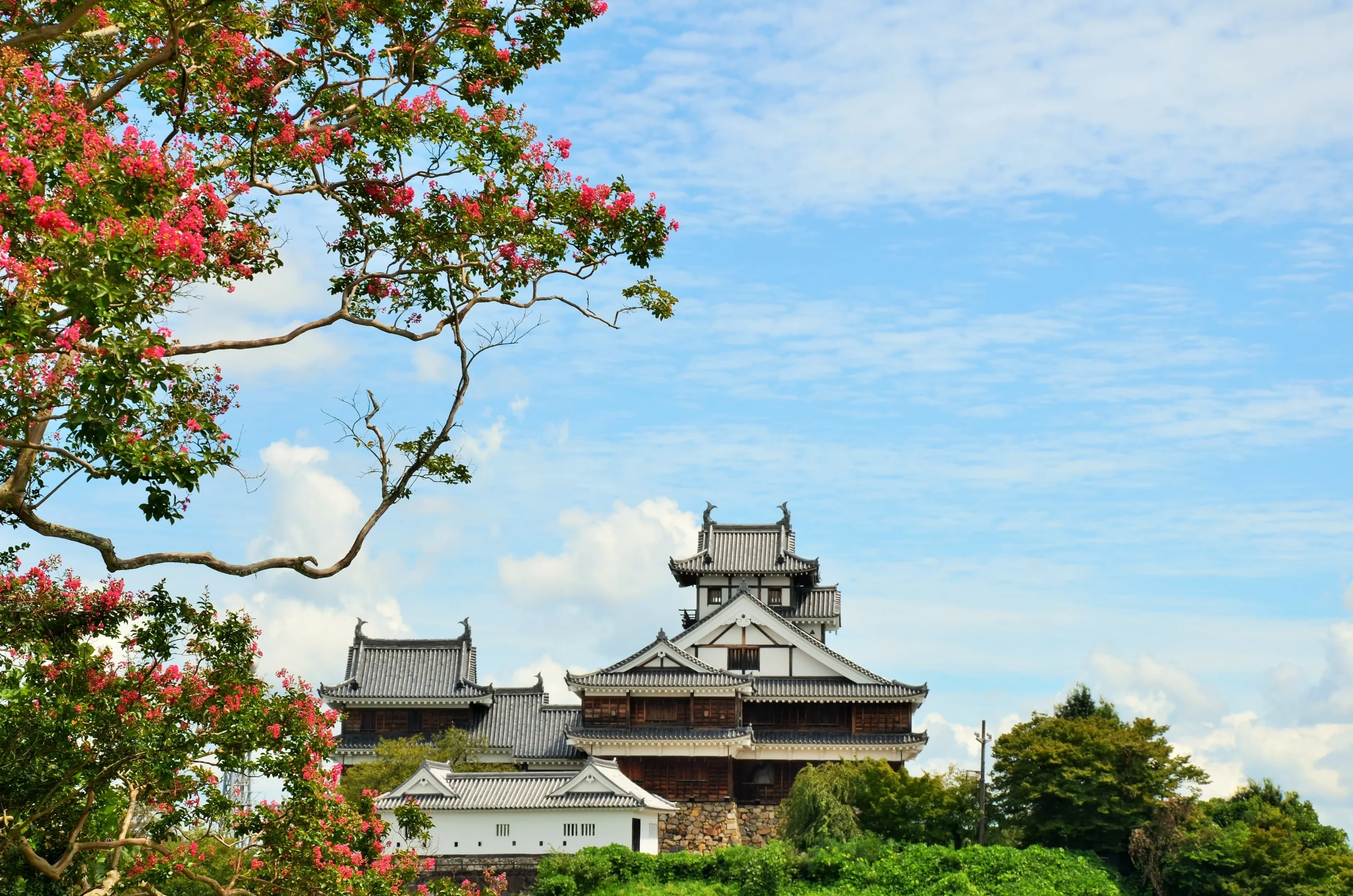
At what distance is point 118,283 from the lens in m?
8.00

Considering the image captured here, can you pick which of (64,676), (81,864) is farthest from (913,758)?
(64,676)

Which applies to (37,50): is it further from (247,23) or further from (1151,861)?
(1151,861)

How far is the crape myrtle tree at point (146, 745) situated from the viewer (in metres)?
11.7

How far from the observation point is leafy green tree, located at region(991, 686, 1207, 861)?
31.2m

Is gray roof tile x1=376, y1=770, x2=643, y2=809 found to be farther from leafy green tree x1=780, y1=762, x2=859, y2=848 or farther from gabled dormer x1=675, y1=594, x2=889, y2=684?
gabled dormer x1=675, y1=594, x2=889, y2=684

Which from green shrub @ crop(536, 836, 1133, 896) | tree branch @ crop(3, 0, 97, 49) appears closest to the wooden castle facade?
green shrub @ crop(536, 836, 1133, 896)

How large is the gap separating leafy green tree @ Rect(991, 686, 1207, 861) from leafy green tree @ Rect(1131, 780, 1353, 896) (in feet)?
1.86

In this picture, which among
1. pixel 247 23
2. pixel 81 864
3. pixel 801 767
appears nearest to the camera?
pixel 247 23

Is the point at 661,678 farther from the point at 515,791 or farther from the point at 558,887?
the point at 558,887

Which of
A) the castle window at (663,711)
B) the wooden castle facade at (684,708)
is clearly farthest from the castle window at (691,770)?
the castle window at (663,711)

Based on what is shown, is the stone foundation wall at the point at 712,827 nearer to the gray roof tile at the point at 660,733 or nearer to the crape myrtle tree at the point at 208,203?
the gray roof tile at the point at 660,733

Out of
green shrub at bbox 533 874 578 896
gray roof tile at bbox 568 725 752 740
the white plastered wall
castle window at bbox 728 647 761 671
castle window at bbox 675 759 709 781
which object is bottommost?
green shrub at bbox 533 874 578 896

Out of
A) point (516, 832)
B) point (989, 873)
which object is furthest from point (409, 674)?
point (989, 873)

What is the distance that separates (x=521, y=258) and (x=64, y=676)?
559 centimetres
